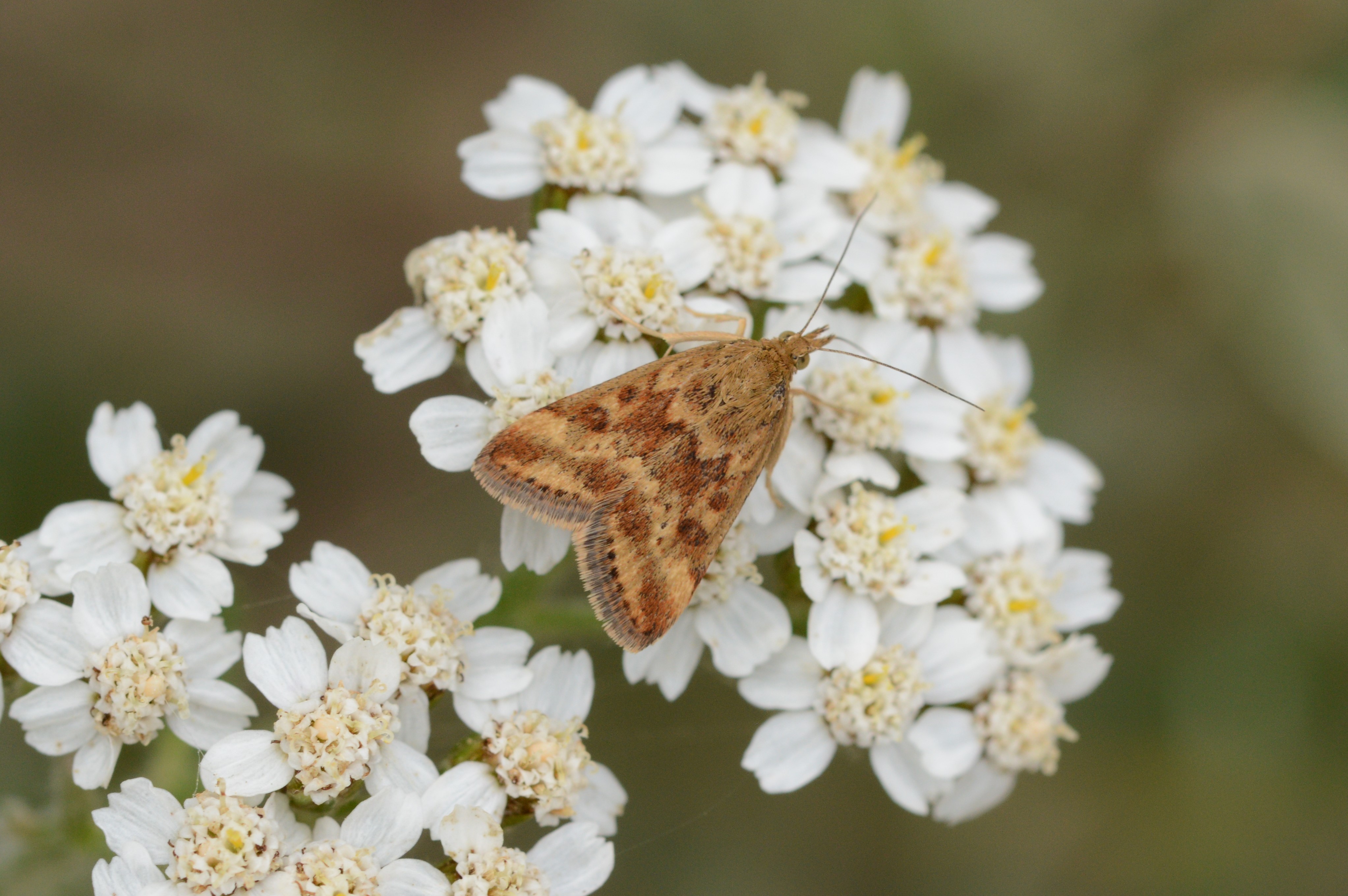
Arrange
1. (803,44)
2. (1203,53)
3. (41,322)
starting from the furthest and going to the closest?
(803,44)
(1203,53)
(41,322)

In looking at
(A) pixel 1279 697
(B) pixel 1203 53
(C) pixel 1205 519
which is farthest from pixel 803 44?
(A) pixel 1279 697

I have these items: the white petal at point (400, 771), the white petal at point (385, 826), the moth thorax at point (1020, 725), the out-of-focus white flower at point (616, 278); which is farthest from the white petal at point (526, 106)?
the moth thorax at point (1020, 725)

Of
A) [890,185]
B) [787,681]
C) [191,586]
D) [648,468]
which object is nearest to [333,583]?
[191,586]

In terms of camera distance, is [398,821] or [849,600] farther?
[849,600]

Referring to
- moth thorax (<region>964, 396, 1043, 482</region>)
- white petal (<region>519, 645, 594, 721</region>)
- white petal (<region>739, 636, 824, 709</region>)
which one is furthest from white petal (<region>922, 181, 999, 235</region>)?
white petal (<region>519, 645, 594, 721</region>)

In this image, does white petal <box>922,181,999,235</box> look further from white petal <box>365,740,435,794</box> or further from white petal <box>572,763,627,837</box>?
white petal <box>365,740,435,794</box>

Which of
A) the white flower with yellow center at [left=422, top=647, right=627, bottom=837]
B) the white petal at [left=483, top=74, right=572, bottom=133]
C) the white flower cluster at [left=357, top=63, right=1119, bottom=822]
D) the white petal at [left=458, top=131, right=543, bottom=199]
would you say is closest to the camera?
the white flower with yellow center at [left=422, top=647, right=627, bottom=837]

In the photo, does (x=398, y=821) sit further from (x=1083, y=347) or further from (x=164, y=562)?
(x=1083, y=347)
